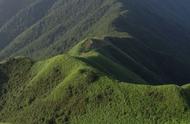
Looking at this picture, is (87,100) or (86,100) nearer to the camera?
(87,100)

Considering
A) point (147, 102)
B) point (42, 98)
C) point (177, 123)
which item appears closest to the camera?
point (177, 123)

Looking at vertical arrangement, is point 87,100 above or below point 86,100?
above

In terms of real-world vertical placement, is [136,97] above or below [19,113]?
above

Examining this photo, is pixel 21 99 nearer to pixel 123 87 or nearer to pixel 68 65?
pixel 68 65

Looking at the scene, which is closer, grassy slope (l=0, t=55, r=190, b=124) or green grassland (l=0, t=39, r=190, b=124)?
green grassland (l=0, t=39, r=190, b=124)

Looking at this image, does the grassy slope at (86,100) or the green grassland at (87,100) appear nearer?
the green grassland at (87,100)

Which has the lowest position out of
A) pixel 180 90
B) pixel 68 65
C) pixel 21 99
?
pixel 21 99

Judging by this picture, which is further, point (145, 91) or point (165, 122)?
point (145, 91)

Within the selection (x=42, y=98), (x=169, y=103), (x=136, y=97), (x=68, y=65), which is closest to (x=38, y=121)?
(x=42, y=98)
